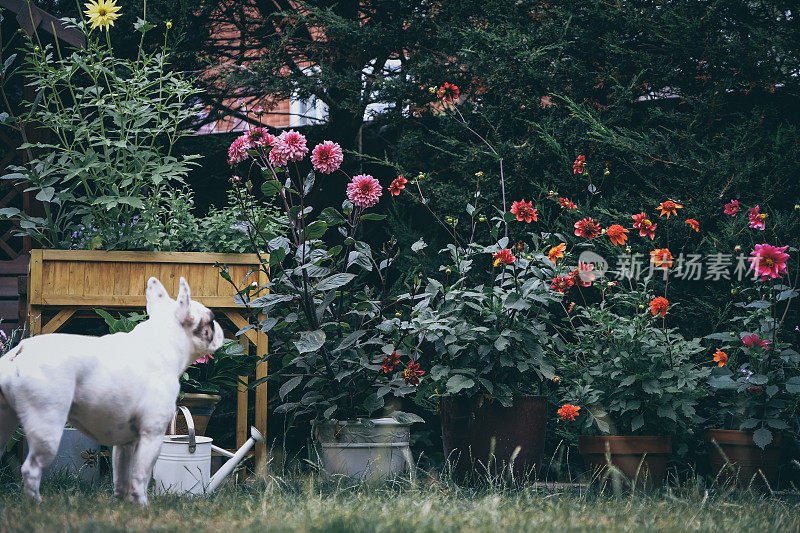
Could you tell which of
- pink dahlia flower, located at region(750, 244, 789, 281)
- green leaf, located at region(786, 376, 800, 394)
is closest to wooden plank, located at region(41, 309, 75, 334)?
pink dahlia flower, located at region(750, 244, 789, 281)

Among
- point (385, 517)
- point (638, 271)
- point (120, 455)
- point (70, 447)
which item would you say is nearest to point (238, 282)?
point (70, 447)

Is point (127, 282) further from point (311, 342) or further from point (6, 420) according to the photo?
point (6, 420)

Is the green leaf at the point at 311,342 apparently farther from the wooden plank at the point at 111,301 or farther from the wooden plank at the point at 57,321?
the wooden plank at the point at 57,321

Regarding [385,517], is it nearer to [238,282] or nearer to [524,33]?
[238,282]

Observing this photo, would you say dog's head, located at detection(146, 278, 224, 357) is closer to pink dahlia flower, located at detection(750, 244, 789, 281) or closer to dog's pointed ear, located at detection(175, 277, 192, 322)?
dog's pointed ear, located at detection(175, 277, 192, 322)

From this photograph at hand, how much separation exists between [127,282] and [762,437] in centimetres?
296

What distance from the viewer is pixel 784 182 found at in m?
3.88

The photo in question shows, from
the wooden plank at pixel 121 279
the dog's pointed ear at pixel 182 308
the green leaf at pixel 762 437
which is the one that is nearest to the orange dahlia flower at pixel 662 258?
the green leaf at pixel 762 437

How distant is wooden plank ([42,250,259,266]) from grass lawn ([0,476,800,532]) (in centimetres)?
101

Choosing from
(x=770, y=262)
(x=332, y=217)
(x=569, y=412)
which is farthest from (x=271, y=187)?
(x=770, y=262)

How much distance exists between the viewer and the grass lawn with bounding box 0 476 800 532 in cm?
180

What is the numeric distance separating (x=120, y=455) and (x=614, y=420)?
7.04ft

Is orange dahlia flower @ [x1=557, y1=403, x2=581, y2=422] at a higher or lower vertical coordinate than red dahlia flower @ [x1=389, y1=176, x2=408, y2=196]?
lower

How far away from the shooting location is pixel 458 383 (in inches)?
119
